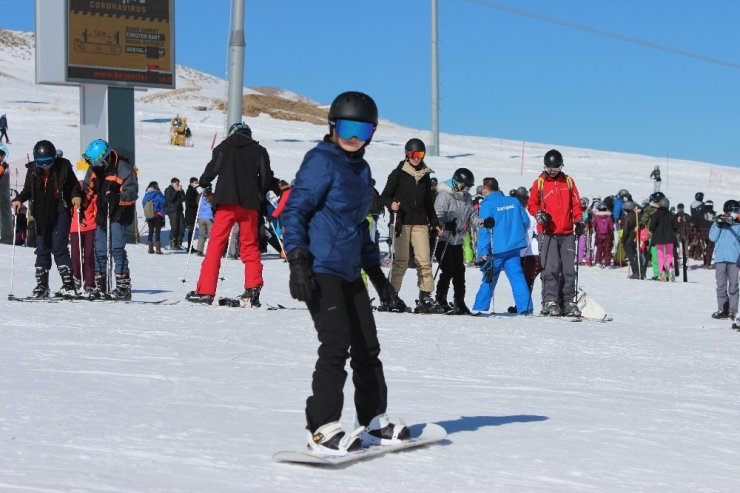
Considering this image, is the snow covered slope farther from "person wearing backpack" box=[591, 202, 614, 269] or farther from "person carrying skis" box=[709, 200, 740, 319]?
"person wearing backpack" box=[591, 202, 614, 269]

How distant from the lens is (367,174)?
5406mm

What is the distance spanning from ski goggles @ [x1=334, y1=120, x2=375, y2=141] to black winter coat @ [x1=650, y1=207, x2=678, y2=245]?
1700cm

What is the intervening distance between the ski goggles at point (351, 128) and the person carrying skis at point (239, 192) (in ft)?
19.5

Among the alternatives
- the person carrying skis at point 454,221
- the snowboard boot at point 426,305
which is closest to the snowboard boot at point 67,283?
the snowboard boot at point 426,305

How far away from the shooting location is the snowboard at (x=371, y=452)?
4.87 meters

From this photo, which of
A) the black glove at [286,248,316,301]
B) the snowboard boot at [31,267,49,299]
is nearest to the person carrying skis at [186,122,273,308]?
the snowboard boot at [31,267,49,299]

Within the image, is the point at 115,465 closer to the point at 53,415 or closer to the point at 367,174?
the point at 53,415

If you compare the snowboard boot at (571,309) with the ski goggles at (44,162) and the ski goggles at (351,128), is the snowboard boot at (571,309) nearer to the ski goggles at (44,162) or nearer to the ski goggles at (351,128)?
the ski goggles at (44,162)

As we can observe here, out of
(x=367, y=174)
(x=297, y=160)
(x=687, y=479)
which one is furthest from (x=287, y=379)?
(x=297, y=160)

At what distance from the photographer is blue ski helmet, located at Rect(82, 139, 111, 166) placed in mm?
11945

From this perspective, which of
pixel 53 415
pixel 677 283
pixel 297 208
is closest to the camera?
pixel 297 208

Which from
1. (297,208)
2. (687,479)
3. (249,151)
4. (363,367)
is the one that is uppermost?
(249,151)

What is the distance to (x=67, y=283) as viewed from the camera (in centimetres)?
1226

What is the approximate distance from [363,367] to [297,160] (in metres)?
37.5
